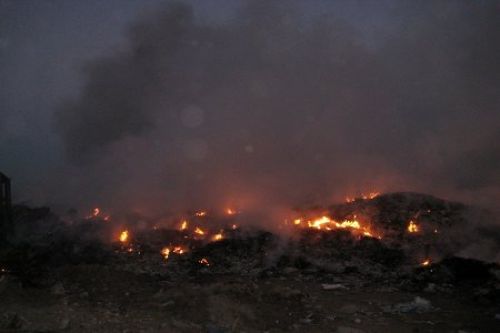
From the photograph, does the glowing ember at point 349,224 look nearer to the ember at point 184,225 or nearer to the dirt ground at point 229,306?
the dirt ground at point 229,306

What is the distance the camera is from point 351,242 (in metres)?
13.2

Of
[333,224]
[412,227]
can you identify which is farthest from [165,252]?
[412,227]

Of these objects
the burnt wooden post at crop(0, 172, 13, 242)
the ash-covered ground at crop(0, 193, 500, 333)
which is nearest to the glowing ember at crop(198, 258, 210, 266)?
the ash-covered ground at crop(0, 193, 500, 333)

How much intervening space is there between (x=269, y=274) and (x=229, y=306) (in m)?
3.01

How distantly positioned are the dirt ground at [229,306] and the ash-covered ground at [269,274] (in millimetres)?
35

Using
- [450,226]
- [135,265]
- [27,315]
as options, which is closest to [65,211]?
[135,265]

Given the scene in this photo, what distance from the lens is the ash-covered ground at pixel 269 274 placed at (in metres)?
8.05

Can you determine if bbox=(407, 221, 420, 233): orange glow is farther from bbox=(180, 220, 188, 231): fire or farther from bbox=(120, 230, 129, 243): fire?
bbox=(120, 230, 129, 243): fire

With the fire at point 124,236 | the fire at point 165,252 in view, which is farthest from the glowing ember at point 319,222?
the fire at point 124,236

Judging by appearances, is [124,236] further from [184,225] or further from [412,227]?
[412,227]

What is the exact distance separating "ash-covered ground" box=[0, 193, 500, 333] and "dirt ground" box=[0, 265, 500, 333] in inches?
1.4

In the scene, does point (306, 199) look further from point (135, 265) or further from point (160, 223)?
point (135, 265)

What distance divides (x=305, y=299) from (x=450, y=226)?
6.56 meters

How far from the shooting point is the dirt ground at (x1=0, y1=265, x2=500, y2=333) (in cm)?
771
